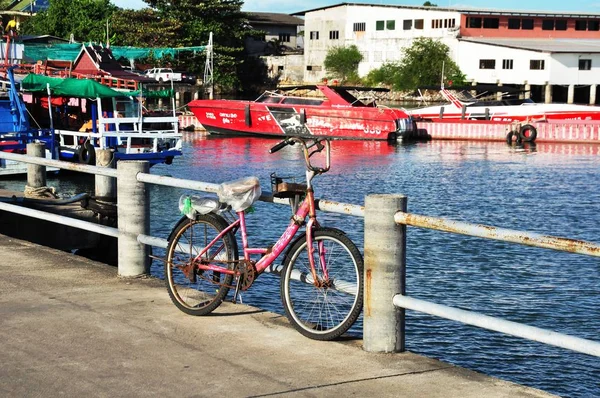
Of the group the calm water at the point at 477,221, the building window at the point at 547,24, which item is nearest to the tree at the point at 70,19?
the building window at the point at 547,24

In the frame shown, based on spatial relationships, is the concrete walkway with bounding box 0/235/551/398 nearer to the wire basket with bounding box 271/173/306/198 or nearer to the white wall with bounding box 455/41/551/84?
the wire basket with bounding box 271/173/306/198

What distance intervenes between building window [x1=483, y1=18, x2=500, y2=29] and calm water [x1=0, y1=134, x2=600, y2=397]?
149 ft

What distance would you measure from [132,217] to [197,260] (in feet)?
4.10

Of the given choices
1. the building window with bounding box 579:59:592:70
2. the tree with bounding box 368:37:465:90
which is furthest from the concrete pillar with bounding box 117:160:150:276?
the building window with bounding box 579:59:592:70

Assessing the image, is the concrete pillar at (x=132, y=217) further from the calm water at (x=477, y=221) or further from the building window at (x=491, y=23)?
the building window at (x=491, y=23)

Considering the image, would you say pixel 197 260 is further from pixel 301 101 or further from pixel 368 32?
pixel 368 32

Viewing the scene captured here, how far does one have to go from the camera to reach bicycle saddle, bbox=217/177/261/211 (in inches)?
300

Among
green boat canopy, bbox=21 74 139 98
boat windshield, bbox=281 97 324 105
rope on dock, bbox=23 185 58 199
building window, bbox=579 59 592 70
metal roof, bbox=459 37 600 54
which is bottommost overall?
rope on dock, bbox=23 185 58 199

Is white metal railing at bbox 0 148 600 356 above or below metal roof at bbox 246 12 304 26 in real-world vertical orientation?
below

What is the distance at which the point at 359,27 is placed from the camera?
104375 millimetres

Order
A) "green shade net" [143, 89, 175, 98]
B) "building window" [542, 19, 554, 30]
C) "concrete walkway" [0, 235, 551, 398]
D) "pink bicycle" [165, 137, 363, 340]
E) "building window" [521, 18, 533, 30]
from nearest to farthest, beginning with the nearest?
"concrete walkway" [0, 235, 551, 398] → "pink bicycle" [165, 137, 363, 340] → "green shade net" [143, 89, 175, 98] → "building window" [521, 18, 533, 30] → "building window" [542, 19, 554, 30]

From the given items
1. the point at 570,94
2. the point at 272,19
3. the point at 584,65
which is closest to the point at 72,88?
the point at 570,94

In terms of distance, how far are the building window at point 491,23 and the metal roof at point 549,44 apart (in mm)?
2514

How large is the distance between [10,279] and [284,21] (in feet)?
388
